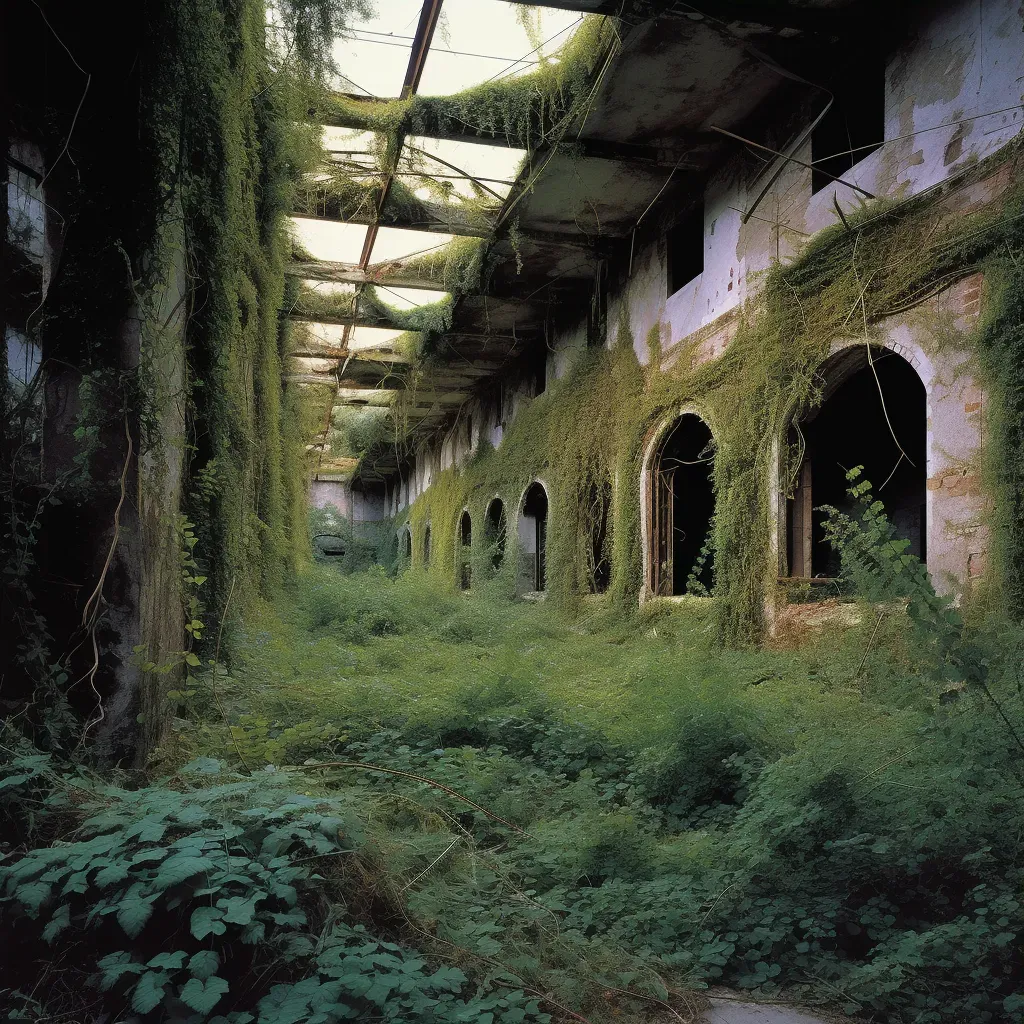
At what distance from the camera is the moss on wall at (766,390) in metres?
5.35

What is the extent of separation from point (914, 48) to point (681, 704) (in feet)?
18.3

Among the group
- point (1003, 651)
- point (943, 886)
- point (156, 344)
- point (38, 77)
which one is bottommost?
point (943, 886)

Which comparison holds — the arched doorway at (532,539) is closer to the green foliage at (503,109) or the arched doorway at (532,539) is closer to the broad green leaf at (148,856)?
the green foliage at (503,109)

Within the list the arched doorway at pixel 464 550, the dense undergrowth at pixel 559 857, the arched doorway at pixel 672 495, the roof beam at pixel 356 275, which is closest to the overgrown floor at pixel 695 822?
the dense undergrowth at pixel 559 857

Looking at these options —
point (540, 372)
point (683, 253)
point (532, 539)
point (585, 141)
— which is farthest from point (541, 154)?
point (532, 539)

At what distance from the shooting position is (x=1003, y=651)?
11.5ft

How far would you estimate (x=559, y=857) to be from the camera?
335 cm

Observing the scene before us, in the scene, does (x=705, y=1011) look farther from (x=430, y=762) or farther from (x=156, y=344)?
(x=156, y=344)

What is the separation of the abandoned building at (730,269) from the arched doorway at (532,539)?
0.69m

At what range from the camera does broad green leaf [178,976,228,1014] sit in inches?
73.9

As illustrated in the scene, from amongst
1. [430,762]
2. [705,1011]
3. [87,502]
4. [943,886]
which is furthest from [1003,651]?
[87,502]

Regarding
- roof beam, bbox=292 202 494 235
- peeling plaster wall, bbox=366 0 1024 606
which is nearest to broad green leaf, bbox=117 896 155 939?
peeling plaster wall, bbox=366 0 1024 606

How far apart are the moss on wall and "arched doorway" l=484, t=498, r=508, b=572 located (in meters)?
2.13

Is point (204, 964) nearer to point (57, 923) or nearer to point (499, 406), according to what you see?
point (57, 923)
